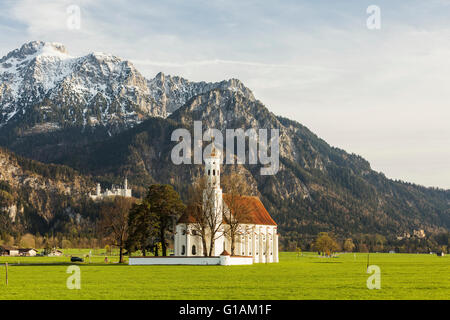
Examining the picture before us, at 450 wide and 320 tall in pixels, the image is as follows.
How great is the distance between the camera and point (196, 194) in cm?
11225

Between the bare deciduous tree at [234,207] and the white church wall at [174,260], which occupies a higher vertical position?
the bare deciduous tree at [234,207]

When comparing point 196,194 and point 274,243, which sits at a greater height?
point 196,194

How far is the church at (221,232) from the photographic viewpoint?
375 ft

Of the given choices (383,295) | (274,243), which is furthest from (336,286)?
(274,243)

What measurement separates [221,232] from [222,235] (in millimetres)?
4317

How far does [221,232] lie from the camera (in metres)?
118

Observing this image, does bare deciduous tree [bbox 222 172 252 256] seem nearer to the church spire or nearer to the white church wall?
the church spire

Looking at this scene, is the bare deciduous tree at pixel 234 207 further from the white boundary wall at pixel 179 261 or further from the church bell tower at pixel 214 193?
the white boundary wall at pixel 179 261

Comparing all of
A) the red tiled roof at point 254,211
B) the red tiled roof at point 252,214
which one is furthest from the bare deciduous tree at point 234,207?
the red tiled roof at point 254,211

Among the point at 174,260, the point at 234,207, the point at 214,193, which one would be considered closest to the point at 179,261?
the point at 174,260

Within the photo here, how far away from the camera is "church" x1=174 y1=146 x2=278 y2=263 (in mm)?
114438

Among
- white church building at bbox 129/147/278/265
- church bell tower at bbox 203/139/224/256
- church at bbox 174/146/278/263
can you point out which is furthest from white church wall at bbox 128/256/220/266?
church bell tower at bbox 203/139/224/256
